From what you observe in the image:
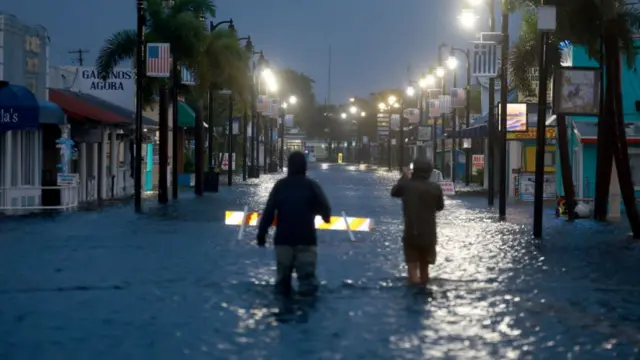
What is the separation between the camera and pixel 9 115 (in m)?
29.0

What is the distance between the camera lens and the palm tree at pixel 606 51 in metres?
25.6

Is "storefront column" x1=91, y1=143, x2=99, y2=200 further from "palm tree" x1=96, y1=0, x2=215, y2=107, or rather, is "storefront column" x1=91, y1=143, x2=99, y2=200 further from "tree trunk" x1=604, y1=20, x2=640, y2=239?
"tree trunk" x1=604, y1=20, x2=640, y2=239

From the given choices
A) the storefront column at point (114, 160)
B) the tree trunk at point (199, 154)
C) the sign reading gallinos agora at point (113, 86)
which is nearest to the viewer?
the storefront column at point (114, 160)

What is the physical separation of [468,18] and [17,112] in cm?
1366

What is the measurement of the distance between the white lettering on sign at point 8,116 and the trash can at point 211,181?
1844 cm

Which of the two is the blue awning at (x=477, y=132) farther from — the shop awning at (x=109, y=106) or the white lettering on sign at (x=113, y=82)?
the white lettering on sign at (x=113, y=82)

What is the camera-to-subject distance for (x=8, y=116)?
95.0 feet

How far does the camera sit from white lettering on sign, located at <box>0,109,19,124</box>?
94.8 ft

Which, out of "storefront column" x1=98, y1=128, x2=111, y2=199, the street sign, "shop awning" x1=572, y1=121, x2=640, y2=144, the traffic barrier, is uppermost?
the street sign

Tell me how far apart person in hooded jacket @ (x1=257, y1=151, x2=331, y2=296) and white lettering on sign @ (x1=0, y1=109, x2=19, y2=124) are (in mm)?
17943

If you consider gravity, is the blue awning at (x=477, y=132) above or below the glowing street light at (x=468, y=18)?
below

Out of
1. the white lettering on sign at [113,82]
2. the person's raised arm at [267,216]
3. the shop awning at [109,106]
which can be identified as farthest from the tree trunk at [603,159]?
the white lettering on sign at [113,82]

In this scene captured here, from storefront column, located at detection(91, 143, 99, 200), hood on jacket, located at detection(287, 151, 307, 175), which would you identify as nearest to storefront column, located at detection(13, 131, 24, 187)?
storefront column, located at detection(91, 143, 99, 200)

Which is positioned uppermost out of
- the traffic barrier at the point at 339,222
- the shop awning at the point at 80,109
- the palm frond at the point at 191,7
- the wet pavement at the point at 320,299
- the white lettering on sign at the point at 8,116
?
the palm frond at the point at 191,7
